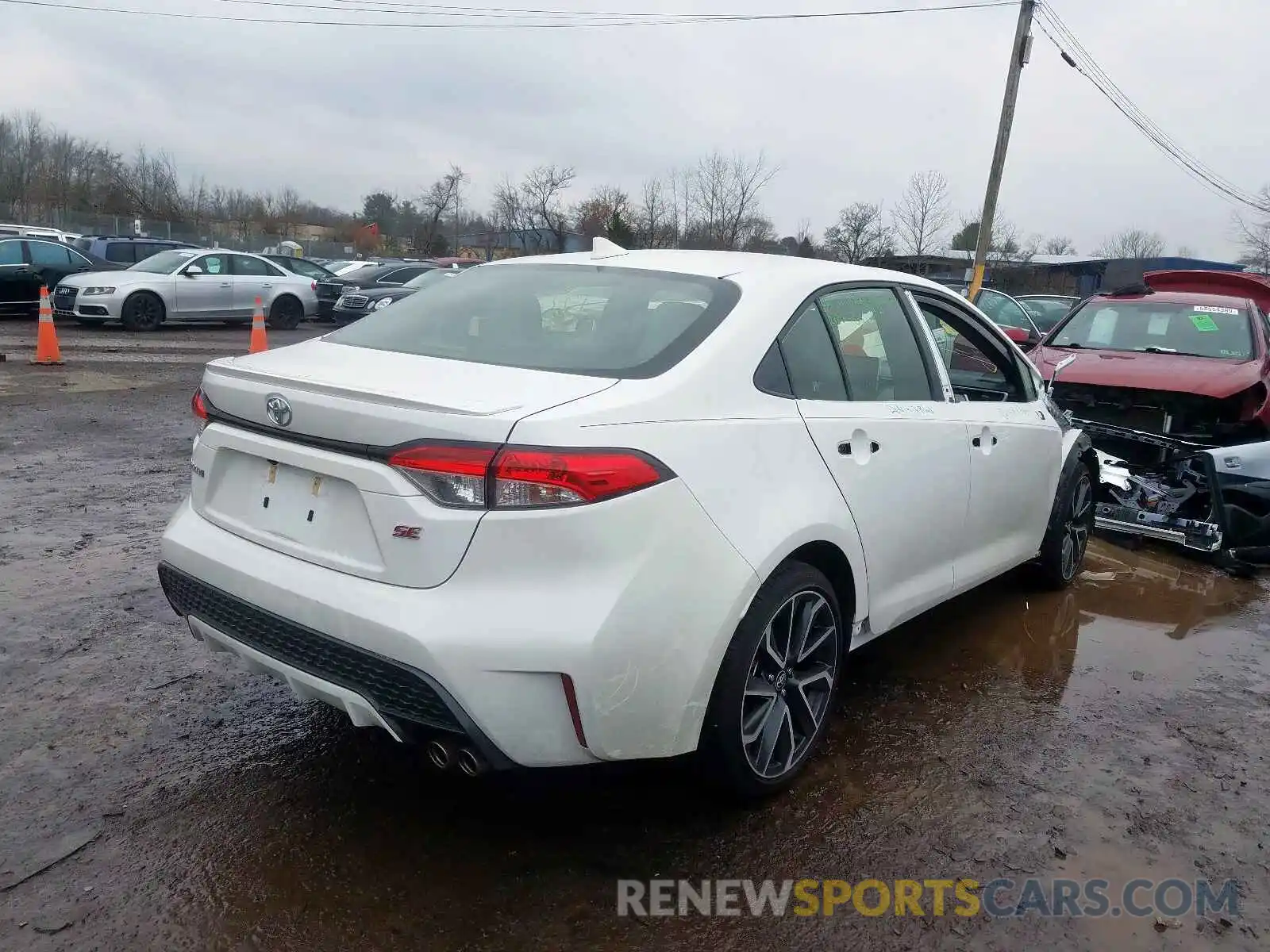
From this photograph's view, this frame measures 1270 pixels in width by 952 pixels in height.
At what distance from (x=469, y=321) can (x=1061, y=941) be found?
8.18 feet

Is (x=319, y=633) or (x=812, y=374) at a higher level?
(x=812, y=374)

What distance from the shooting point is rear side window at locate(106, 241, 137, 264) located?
21891 millimetres

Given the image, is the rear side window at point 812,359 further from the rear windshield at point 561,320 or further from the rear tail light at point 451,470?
the rear tail light at point 451,470

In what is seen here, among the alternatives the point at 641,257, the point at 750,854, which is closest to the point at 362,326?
the point at 641,257

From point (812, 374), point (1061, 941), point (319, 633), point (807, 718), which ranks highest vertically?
point (812, 374)

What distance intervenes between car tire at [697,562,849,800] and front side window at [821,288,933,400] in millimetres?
782

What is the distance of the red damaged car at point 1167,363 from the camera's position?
267 inches

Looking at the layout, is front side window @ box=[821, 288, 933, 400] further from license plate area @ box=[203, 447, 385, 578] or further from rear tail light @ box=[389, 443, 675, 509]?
license plate area @ box=[203, 447, 385, 578]

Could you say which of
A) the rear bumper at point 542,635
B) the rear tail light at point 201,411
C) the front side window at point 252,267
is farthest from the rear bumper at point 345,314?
the rear bumper at point 542,635

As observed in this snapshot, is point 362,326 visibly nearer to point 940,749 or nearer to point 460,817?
point 460,817

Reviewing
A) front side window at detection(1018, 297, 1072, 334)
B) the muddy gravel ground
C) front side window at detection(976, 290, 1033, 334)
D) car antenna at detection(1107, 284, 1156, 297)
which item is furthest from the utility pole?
the muddy gravel ground

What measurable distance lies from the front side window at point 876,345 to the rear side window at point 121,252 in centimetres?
2200

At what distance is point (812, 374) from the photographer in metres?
3.24

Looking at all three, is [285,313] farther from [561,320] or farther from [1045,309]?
[561,320]
